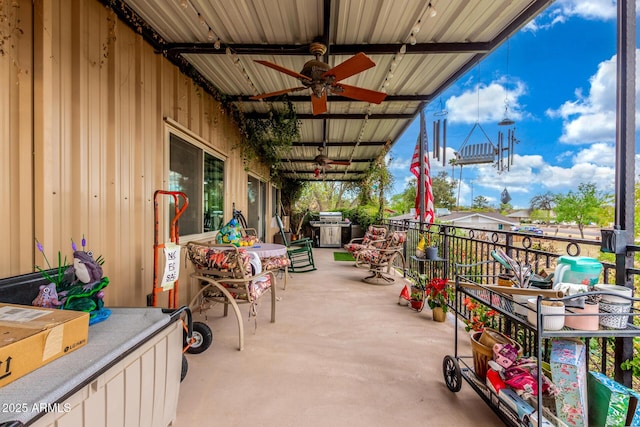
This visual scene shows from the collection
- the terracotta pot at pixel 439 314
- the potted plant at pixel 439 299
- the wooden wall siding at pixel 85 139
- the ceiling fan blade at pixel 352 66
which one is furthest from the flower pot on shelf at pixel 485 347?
the wooden wall siding at pixel 85 139

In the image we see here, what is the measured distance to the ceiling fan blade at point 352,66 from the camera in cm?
215

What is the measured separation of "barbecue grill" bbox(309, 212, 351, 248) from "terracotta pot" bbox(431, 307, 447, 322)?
6245 millimetres

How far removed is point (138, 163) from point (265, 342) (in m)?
1.91

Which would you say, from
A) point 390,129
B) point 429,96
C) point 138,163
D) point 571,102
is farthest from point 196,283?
point 571,102

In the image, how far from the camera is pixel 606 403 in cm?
119

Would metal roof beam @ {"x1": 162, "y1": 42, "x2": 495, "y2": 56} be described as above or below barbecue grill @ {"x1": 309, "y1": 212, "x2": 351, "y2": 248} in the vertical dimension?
above

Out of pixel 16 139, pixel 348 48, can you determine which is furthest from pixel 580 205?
pixel 16 139

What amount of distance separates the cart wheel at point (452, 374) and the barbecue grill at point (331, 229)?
23.9 feet

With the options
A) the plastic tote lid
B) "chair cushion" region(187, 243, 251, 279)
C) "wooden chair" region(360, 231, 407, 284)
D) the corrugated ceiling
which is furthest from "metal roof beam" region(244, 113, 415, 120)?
the plastic tote lid

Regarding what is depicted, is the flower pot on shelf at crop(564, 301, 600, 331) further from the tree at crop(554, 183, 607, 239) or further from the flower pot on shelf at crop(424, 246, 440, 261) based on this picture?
the tree at crop(554, 183, 607, 239)

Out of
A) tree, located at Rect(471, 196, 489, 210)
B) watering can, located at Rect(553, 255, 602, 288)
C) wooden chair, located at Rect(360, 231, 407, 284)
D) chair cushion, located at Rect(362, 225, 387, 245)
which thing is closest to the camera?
watering can, located at Rect(553, 255, 602, 288)

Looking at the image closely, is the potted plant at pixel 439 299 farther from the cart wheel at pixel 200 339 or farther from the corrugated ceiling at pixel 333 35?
the corrugated ceiling at pixel 333 35

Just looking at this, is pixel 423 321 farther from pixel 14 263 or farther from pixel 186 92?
pixel 186 92

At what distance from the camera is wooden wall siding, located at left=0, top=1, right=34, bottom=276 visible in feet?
4.47
